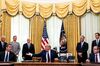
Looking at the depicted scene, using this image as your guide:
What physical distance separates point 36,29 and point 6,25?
56.8 inches

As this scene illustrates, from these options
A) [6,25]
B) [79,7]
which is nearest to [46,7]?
[79,7]

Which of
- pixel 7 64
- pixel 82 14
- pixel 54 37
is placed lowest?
pixel 7 64

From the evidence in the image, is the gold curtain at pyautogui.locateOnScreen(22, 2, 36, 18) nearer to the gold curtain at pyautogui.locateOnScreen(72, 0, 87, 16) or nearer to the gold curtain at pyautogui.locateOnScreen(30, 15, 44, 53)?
the gold curtain at pyautogui.locateOnScreen(30, 15, 44, 53)

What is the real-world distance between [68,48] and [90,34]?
1203 mm

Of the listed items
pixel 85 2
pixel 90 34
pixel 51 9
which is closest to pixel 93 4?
pixel 85 2

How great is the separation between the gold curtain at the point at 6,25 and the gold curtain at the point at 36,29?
3.52ft

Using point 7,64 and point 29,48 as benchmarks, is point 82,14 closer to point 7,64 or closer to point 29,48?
point 29,48

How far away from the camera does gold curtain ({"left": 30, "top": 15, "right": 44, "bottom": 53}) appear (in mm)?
13070

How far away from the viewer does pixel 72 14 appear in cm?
1291

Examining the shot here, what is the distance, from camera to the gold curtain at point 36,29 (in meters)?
13.1

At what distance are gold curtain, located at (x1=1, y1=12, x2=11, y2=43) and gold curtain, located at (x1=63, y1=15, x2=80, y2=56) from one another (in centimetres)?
259

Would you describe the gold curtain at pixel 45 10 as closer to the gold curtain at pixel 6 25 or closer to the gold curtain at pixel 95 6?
the gold curtain at pixel 6 25

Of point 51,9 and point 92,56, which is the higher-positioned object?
point 51,9

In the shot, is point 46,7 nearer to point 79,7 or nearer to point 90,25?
point 79,7
